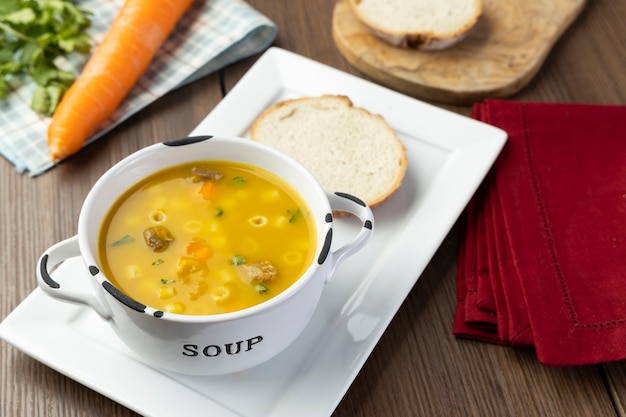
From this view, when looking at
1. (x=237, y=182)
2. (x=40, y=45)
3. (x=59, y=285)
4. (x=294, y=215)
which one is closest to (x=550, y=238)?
(x=294, y=215)

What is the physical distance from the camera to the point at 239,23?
266 cm

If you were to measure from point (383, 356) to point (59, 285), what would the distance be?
805 mm

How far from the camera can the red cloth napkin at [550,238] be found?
180 cm

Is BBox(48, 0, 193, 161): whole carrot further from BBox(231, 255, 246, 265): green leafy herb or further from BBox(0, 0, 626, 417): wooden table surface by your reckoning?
BBox(231, 255, 246, 265): green leafy herb

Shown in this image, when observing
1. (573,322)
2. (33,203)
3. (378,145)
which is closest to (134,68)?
(33,203)

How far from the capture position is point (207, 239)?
1.59m

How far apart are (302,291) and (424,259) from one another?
545 mm

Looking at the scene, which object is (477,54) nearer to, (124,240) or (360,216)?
(360,216)

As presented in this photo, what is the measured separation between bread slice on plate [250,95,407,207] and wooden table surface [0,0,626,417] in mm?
269

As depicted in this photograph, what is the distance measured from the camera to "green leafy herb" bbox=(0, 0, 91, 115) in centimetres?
245

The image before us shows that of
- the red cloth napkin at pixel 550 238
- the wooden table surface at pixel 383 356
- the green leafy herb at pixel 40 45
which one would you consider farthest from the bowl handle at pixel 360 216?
the green leafy herb at pixel 40 45

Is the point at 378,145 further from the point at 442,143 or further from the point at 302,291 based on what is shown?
the point at 302,291

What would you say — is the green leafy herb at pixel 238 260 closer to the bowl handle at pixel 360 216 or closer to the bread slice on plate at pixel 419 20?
the bowl handle at pixel 360 216

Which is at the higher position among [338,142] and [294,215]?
[294,215]
